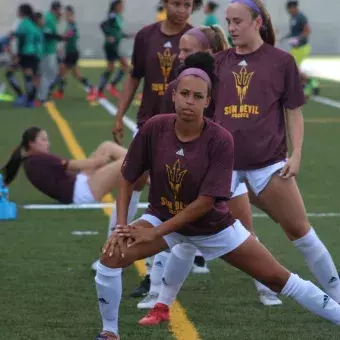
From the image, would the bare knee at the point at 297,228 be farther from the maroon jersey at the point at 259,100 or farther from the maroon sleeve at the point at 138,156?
the maroon sleeve at the point at 138,156

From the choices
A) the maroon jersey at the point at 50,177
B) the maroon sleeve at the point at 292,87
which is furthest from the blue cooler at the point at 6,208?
the maroon sleeve at the point at 292,87

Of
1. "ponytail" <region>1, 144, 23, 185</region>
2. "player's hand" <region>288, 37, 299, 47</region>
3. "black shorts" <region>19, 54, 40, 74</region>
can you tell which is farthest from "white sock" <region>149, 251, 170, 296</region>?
"player's hand" <region>288, 37, 299, 47</region>

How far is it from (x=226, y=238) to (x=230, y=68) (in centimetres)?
143

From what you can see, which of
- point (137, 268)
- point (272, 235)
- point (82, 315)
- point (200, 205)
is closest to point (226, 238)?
point (200, 205)

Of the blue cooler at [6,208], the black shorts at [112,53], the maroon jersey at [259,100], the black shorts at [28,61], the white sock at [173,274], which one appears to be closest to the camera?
the white sock at [173,274]

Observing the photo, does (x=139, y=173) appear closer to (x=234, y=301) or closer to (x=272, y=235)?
(x=234, y=301)

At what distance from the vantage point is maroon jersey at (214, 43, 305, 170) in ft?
24.0

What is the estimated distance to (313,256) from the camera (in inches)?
292

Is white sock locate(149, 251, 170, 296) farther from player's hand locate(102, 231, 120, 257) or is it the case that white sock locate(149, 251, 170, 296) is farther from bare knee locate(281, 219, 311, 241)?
player's hand locate(102, 231, 120, 257)

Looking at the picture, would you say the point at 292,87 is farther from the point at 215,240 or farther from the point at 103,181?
the point at 103,181

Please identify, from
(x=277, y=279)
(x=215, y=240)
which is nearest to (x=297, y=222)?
(x=277, y=279)

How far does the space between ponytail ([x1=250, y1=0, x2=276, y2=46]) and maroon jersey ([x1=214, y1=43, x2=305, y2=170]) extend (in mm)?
105

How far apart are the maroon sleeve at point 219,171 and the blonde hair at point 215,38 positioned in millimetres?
1612

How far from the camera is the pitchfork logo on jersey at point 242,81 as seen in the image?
24.1 ft
